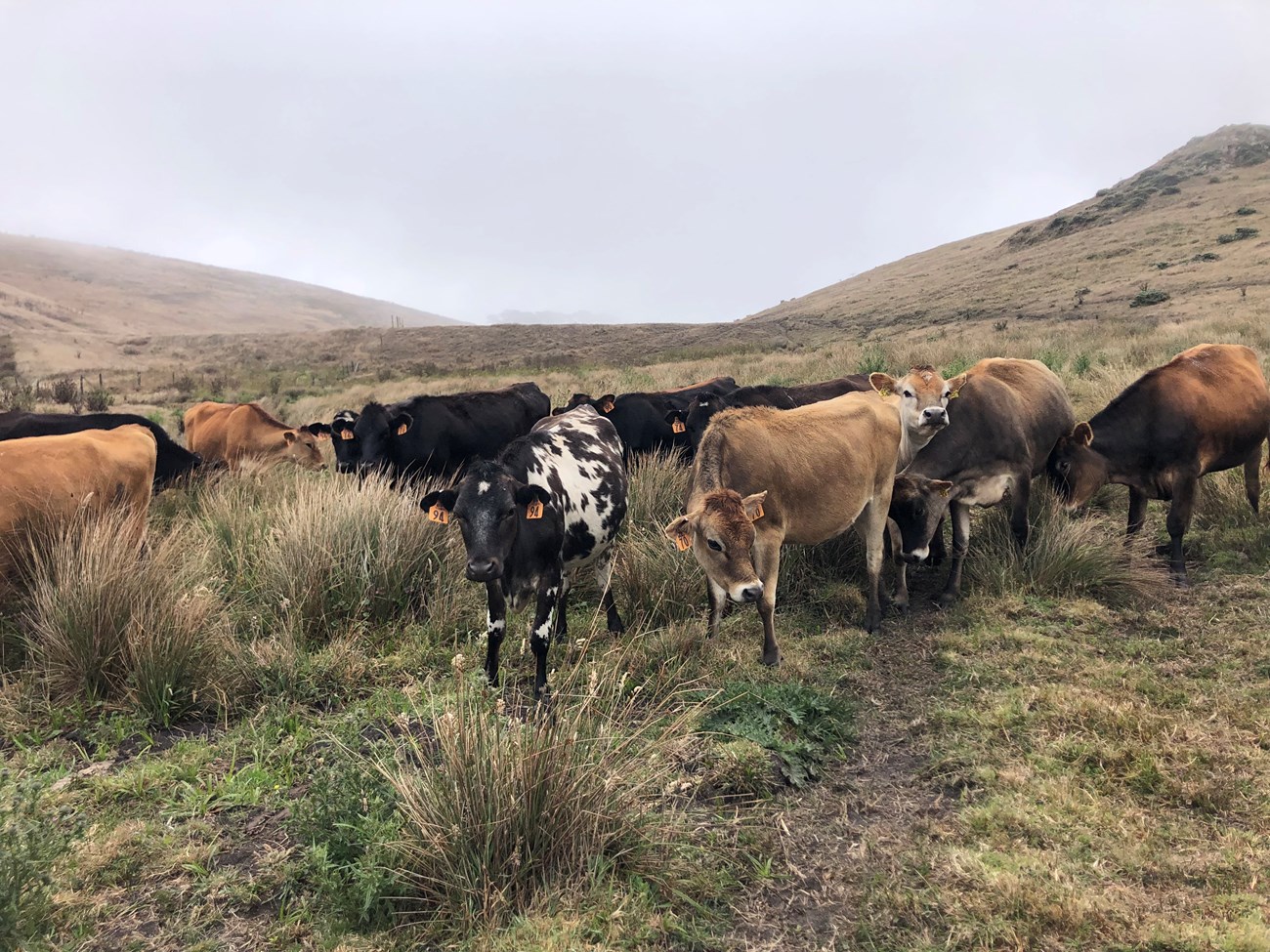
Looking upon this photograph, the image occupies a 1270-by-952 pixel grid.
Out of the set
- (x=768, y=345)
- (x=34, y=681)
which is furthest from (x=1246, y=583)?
(x=768, y=345)

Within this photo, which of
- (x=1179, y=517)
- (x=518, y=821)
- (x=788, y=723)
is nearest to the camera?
(x=518, y=821)

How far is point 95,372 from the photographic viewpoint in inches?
1495

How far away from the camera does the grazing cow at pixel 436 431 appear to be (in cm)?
937

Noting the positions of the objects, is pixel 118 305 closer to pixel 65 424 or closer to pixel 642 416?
pixel 65 424

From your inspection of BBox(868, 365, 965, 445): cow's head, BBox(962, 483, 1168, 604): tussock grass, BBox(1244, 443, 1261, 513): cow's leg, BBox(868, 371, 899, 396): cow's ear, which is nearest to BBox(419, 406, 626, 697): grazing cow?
BBox(868, 365, 965, 445): cow's head

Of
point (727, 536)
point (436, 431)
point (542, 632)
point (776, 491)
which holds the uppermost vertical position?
point (436, 431)

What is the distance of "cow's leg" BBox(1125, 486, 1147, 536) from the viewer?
725 cm

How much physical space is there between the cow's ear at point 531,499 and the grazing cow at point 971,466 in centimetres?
369

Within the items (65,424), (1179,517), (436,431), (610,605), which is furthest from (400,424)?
(1179,517)

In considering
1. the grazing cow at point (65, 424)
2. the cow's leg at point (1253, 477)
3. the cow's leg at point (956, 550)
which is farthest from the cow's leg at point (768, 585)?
the grazing cow at point (65, 424)

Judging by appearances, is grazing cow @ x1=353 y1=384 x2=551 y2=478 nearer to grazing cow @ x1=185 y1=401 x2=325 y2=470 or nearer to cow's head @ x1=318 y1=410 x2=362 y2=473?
cow's head @ x1=318 y1=410 x2=362 y2=473

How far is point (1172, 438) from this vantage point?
6.84 meters

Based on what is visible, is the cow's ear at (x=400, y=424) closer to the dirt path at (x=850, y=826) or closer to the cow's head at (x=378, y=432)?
the cow's head at (x=378, y=432)

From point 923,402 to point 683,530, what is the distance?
3.14 metres
